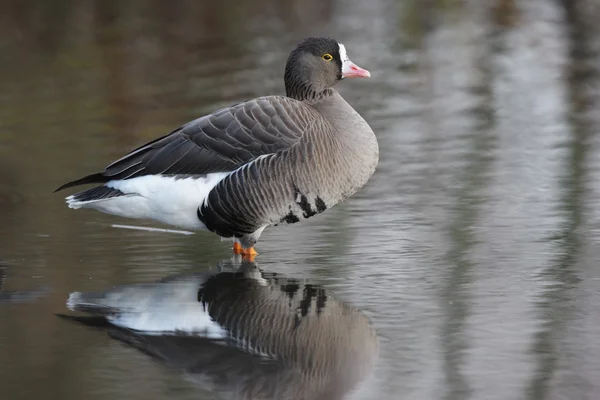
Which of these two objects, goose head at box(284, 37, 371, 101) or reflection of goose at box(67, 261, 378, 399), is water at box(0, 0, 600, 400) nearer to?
reflection of goose at box(67, 261, 378, 399)

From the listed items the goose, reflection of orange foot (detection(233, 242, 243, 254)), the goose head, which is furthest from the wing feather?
reflection of orange foot (detection(233, 242, 243, 254))

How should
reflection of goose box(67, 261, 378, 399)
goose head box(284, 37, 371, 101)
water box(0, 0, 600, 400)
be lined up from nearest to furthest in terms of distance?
reflection of goose box(67, 261, 378, 399) < water box(0, 0, 600, 400) < goose head box(284, 37, 371, 101)

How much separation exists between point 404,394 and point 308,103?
3.35m

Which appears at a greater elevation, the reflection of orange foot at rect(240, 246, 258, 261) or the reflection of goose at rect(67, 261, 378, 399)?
the reflection of orange foot at rect(240, 246, 258, 261)

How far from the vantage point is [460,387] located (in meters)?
4.98

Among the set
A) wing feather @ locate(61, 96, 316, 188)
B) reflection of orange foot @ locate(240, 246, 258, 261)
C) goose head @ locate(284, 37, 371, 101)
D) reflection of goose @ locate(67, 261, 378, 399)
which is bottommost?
reflection of goose @ locate(67, 261, 378, 399)

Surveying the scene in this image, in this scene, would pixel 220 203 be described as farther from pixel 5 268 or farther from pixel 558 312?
pixel 558 312

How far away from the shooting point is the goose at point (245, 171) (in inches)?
288

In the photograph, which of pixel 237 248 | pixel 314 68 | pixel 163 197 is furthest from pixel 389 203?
pixel 163 197

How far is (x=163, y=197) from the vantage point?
745cm

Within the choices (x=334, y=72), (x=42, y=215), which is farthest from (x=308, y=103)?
(x=42, y=215)

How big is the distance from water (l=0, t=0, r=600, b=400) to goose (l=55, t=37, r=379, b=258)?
0.96 feet

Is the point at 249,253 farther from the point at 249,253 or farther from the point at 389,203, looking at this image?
the point at 389,203

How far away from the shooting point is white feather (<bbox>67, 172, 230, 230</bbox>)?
743 centimetres
